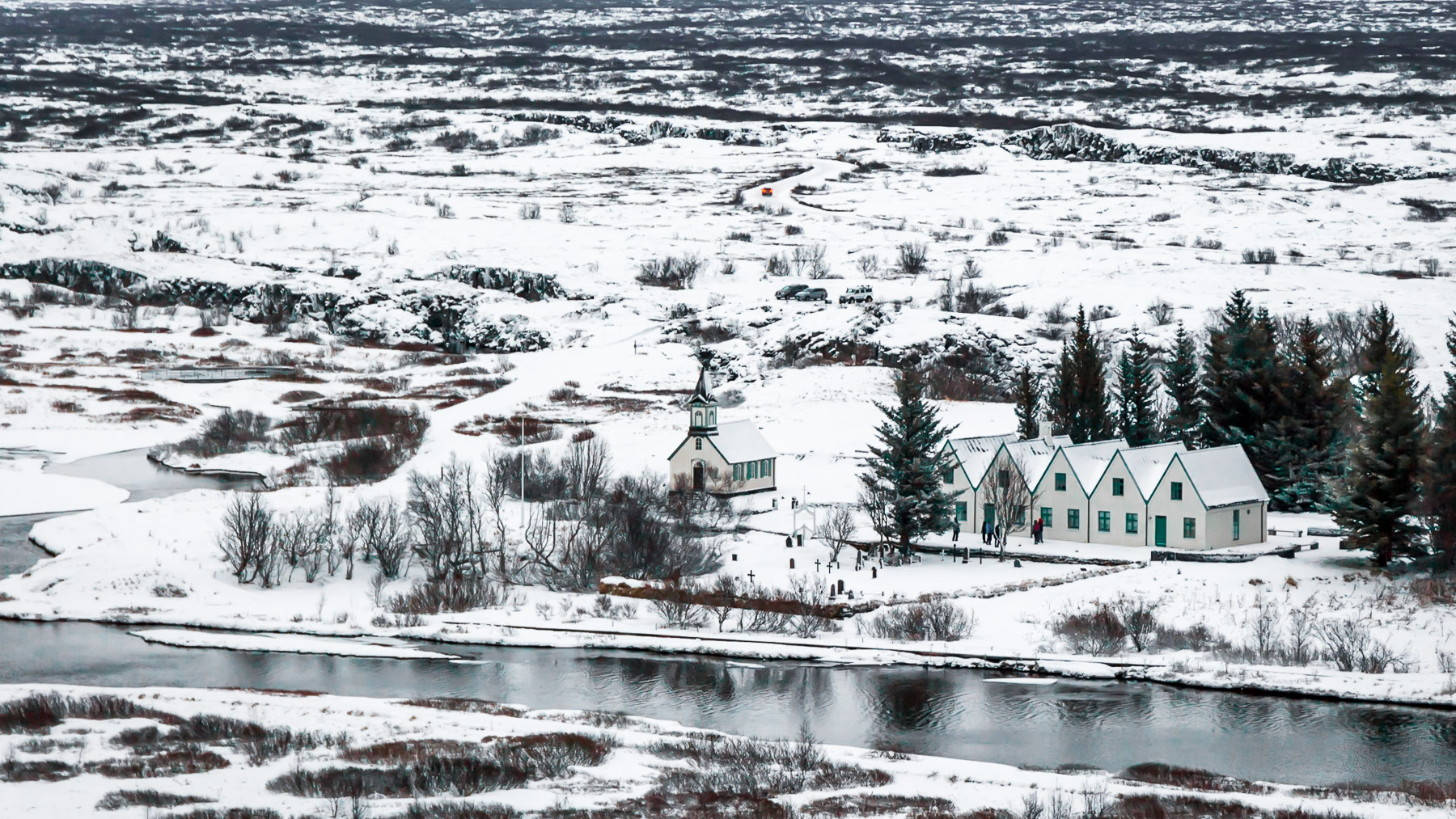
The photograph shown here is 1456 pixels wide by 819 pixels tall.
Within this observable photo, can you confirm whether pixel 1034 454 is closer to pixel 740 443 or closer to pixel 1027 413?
pixel 1027 413

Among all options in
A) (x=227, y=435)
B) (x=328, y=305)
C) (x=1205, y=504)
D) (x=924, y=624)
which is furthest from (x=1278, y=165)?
(x=924, y=624)

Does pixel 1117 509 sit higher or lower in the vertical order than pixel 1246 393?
lower

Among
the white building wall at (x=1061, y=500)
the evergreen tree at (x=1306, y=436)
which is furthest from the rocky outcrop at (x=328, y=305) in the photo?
the evergreen tree at (x=1306, y=436)

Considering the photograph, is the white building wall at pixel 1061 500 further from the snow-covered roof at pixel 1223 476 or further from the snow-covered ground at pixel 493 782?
the snow-covered ground at pixel 493 782

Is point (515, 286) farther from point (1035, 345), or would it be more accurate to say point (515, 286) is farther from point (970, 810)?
point (970, 810)

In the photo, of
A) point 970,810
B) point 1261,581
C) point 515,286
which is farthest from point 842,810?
point 515,286
